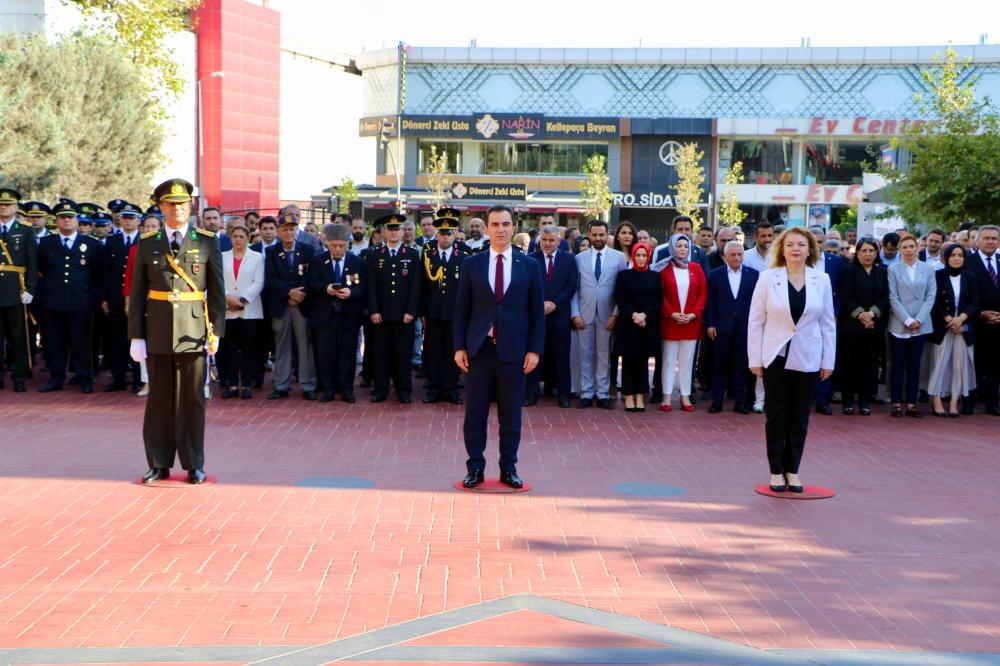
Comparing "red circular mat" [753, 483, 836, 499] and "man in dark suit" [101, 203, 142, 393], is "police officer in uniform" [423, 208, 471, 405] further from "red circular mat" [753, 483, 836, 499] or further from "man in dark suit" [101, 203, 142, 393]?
"red circular mat" [753, 483, 836, 499]

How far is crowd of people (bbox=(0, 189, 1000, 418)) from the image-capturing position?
12938mm

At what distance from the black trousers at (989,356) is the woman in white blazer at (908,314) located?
0.71 meters

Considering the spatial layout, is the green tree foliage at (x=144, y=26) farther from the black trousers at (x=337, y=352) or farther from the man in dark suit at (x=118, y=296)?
the black trousers at (x=337, y=352)

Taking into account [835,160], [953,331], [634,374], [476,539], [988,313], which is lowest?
[476,539]

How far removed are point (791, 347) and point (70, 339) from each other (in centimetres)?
908

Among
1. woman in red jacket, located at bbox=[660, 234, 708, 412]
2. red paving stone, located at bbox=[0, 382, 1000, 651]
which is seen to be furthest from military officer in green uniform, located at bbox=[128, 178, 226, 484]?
woman in red jacket, located at bbox=[660, 234, 708, 412]

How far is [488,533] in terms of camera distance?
23.5 ft

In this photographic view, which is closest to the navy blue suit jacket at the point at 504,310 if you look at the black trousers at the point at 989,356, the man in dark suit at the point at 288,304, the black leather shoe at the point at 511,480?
the black leather shoe at the point at 511,480

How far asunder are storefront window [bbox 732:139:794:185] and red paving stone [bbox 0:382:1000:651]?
2179 inches

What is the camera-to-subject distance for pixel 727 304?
13008 millimetres

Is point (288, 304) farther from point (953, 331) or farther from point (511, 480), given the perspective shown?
point (953, 331)

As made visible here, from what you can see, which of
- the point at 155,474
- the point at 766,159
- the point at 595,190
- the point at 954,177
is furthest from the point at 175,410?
the point at 766,159

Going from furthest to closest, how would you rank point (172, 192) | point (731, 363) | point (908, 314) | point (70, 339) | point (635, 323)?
point (70, 339)
point (731, 363)
point (908, 314)
point (635, 323)
point (172, 192)

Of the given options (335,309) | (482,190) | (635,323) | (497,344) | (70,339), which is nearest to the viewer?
(497,344)
